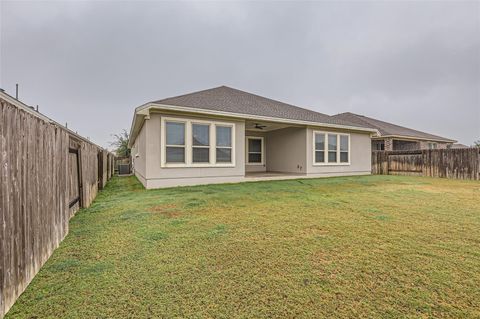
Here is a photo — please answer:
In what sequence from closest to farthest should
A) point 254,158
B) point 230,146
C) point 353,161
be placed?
point 230,146
point 353,161
point 254,158

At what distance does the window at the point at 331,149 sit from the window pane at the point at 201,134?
5844 millimetres

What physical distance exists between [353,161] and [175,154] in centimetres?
1026

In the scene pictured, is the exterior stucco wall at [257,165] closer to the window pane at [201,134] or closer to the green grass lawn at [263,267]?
the window pane at [201,134]

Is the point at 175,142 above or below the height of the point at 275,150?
above

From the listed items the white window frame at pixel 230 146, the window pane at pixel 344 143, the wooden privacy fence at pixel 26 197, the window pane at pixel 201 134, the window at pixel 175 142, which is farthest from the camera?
the window pane at pixel 344 143

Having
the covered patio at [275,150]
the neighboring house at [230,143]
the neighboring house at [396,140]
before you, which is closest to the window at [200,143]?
the neighboring house at [230,143]

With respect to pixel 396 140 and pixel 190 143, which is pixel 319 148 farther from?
pixel 396 140

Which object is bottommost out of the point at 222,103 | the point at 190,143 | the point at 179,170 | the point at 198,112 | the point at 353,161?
the point at 179,170

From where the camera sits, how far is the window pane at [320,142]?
1233 cm

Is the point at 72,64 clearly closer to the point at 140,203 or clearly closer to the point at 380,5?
the point at 140,203

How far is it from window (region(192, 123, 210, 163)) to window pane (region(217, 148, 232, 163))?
491 mm

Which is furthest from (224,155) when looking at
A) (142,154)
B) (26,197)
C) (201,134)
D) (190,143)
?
(26,197)

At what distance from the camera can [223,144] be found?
9789 mm

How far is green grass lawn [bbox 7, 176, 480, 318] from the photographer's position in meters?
1.84
